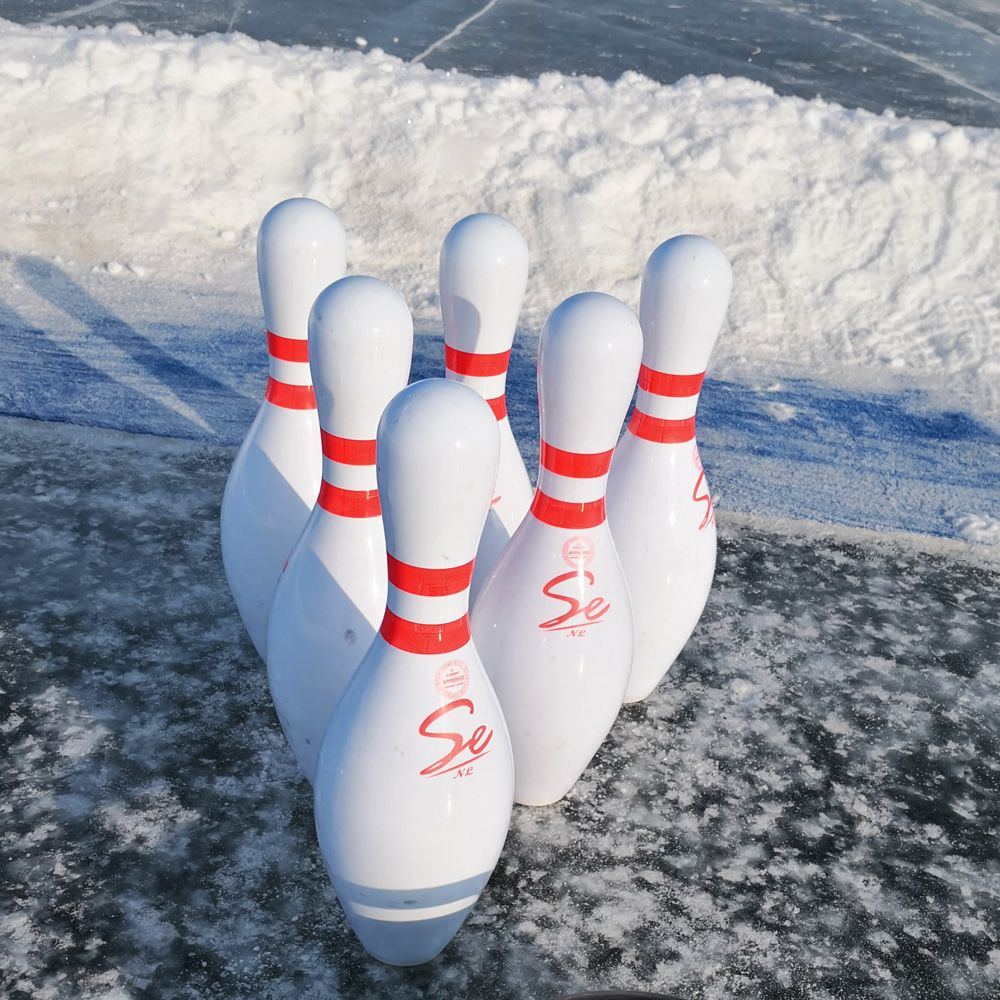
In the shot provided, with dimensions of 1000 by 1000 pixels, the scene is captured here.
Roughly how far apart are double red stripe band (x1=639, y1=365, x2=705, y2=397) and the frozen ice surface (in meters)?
0.50

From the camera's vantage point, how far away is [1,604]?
2057mm

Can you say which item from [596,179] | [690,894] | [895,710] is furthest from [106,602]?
[596,179]

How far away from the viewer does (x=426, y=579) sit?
130cm

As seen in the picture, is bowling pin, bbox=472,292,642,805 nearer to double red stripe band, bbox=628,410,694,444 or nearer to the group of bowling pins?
the group of bowling pins

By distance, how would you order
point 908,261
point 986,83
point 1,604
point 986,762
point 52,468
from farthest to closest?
point 986,83
point 908,261
point 52,468
point 1,604
point 986,762

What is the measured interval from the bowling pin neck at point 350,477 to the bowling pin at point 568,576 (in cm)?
20

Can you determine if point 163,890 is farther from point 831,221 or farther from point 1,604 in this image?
point 831,221

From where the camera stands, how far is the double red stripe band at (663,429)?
5.89ft

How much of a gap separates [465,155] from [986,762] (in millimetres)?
2549

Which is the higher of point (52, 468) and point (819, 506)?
point (819, 506)

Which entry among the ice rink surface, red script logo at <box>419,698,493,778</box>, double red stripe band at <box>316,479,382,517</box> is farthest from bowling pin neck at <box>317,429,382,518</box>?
the ice rink surface

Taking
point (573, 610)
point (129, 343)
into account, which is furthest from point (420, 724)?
point (129, 343)

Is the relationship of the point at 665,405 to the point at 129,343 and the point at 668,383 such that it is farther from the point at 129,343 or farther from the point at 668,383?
the point at 129,343

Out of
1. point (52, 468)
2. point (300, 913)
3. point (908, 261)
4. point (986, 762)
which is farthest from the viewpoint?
point (908, 261)
